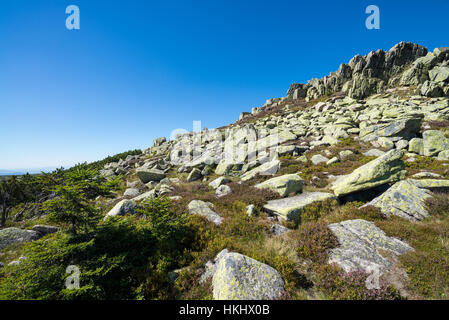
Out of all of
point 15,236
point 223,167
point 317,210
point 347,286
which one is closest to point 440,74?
point 223,167

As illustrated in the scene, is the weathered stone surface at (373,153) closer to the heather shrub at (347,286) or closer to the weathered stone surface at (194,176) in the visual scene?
the heather shrub at (347,286)

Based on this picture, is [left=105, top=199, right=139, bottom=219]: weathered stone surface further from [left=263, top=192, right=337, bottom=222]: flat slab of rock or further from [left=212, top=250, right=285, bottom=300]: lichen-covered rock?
[left=263, top=192, right=337, bottom=222]: flat slab of rock

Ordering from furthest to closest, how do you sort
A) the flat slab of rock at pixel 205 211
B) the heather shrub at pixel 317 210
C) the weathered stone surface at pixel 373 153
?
the weathered stone surface at pixel 373 153, the flat slab of rock at pixel 205 211, the heather shrub at pixel 317 210

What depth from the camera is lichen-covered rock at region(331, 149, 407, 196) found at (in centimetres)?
817

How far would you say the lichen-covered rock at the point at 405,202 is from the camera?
6.63 metres

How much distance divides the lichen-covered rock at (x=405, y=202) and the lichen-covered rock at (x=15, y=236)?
58.4ft

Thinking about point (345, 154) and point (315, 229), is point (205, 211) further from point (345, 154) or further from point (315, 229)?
point (345, 154)

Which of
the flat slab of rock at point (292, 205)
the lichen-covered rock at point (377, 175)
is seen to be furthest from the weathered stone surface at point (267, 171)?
the lichen-covered rock at point (377, 175)

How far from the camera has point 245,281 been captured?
4.05m

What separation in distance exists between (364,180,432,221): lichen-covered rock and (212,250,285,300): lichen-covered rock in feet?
21.1
